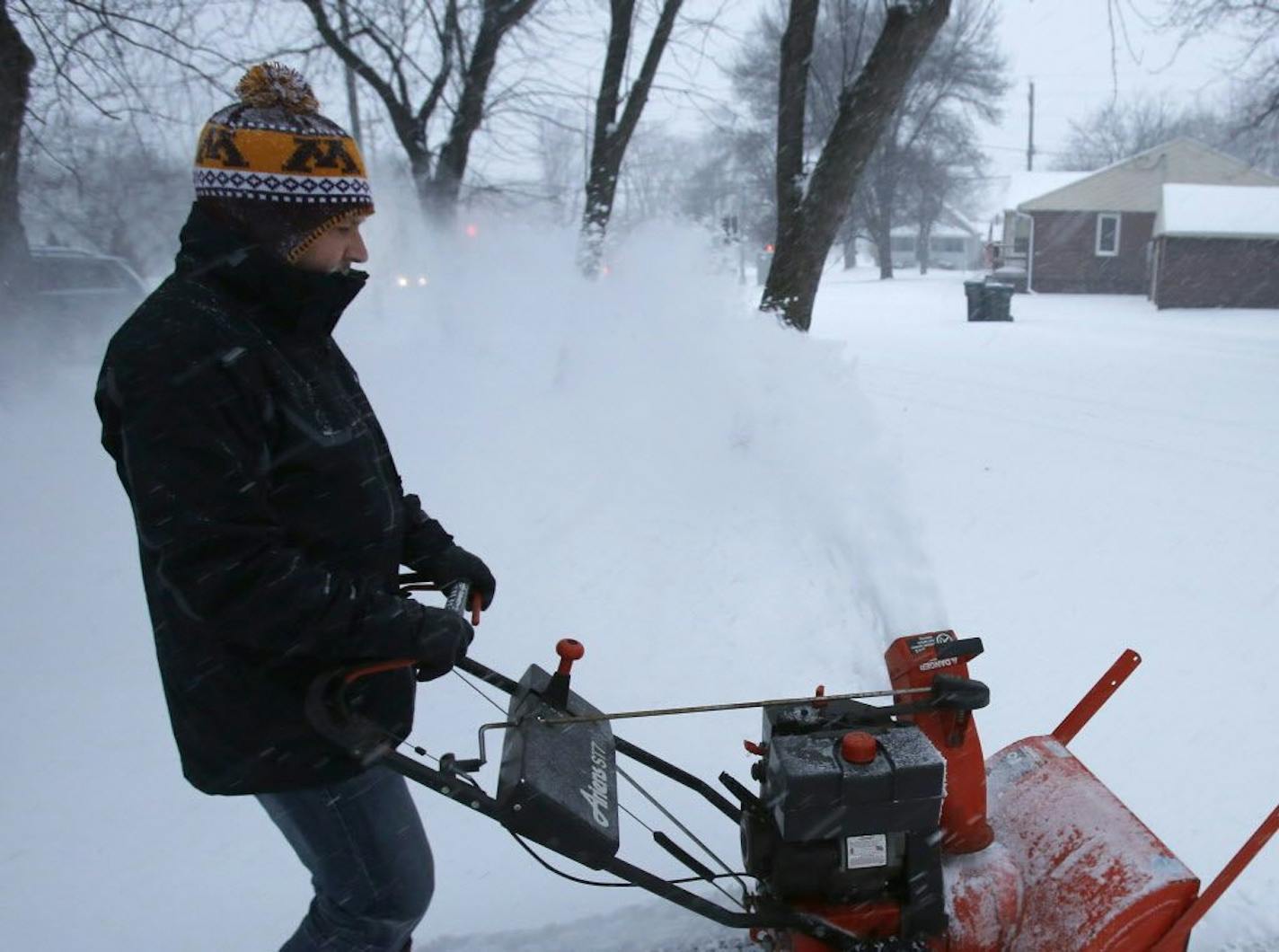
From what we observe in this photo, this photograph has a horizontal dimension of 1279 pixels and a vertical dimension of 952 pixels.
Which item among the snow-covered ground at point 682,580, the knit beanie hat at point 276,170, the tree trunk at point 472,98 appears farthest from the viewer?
the tree trunk at point 472,98

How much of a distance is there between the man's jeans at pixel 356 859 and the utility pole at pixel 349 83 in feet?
21.7

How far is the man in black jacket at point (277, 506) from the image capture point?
4.79 feet

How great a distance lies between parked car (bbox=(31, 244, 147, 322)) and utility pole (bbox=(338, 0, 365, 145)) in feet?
10.00

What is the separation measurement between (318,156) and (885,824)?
1.71 m

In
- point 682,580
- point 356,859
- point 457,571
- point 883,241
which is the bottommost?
point 682,580

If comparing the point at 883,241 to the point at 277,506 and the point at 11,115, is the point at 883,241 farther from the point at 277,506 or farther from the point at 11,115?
the point at 277,506

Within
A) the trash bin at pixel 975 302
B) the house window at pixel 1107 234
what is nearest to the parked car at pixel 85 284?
the trash bin at pixel 975 302

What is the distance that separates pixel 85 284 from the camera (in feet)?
33.9

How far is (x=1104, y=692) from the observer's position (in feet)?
7.98

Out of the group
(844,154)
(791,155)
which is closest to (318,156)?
(844,154)

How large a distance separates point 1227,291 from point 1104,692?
26.9 metres

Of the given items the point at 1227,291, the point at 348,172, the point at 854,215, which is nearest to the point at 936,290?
the point at 1227,291

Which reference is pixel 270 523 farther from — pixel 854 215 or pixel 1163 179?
pixel 854 215

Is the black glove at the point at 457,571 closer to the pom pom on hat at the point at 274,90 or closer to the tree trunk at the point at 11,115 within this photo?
the pom pom on hat at the point at 274,90
